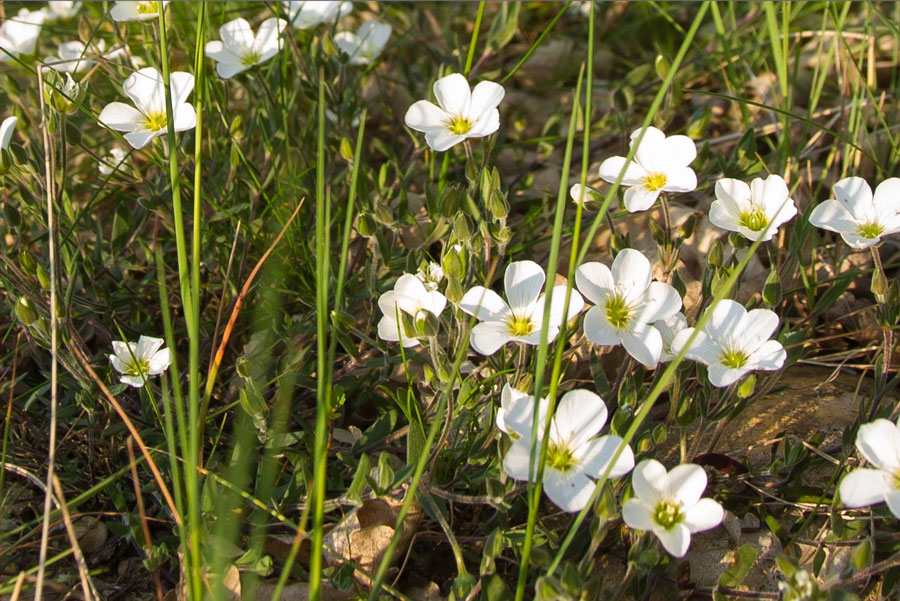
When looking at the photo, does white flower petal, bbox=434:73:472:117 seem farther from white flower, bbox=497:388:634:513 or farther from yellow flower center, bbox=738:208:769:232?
white flower, bbox=497:388:634:513

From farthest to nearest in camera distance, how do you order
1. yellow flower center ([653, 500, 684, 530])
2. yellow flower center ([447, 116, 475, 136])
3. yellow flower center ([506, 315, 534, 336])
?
yellow flower center ([447, 116, 475, 136])
yellow flower center ([506, 315, 534, 336])
yellow flower center ([653, 500, 684, 530])

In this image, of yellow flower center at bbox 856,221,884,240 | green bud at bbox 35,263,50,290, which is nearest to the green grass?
green bud at bbox 35,263,50,290

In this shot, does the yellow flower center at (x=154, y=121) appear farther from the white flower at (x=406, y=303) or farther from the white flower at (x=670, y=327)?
the white flower at (x=670, y=327)

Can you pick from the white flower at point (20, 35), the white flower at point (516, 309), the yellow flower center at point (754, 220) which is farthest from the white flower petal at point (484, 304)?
the white flower at point (20, 35)

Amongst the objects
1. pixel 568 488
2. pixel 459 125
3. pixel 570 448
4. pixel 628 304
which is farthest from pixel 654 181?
pixel 568 488

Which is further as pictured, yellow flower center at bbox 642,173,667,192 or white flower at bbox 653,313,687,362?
yellow flower center at bbox 642,173,667,192

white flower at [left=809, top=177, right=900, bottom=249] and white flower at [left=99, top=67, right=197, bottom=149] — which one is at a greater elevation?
white flower at [left=99, top=67, right=197, bottom=149]

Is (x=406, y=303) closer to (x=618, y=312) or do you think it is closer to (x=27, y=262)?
(x=618, y=312)

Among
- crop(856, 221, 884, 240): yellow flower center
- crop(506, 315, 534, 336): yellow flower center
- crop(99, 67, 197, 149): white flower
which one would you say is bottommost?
crop(506, 315, 534, 336): yellow flower center
